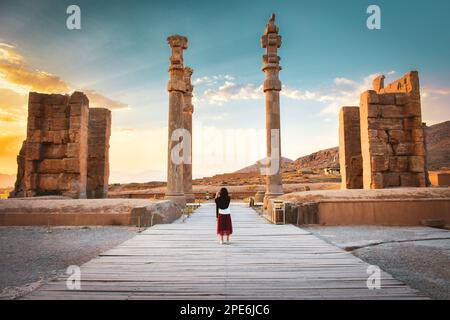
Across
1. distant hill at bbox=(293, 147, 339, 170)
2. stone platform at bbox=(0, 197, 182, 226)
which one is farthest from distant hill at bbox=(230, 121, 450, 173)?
stone platform at bbox=(0, 197, 182, 226)

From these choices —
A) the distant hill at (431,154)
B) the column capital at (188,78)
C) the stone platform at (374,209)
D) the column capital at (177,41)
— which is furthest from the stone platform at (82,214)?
the distant hill at (431,154)

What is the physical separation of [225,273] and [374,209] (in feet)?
23.2

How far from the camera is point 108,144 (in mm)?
14352

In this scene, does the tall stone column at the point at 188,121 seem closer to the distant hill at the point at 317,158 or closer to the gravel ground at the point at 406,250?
the gravel ground at the point at 406,250

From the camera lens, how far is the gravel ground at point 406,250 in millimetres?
4297

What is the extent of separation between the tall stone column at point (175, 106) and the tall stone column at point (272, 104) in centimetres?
383

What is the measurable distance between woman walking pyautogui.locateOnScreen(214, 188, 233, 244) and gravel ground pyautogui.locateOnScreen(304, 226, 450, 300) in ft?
7.81

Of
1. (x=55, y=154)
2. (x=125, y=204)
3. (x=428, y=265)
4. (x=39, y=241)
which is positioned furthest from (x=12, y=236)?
(x=428, y=265)

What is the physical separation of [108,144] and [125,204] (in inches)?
216

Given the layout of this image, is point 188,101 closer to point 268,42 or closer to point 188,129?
point 188,129

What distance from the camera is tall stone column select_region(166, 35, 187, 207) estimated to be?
43.6ft

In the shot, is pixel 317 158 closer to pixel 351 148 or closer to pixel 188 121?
pixel 188 121

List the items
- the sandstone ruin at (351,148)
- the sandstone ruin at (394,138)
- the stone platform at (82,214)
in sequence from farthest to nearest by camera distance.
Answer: the sandstone ruin at (351,148) < the sandstone ruin at (394,138) < the stone platform at (82,214)

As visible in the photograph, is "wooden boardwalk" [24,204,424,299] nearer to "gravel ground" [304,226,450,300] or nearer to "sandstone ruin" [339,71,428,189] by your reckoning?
"gravel ground" [304,226,450,300]
